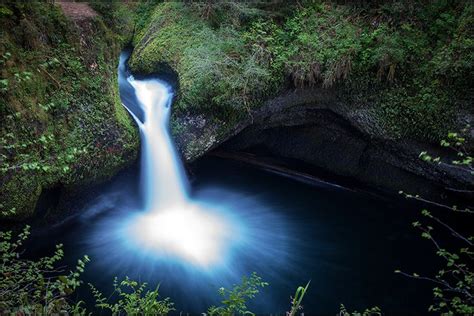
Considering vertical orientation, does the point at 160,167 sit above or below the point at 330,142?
below

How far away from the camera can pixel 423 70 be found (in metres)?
6.65

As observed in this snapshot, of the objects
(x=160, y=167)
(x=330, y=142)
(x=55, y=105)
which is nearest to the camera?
(x=55, y=105)

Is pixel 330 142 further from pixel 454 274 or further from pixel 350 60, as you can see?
pixel 454 274

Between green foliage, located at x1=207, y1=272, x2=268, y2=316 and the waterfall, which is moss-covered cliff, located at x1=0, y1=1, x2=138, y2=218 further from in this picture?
green foliage, located at x1=207, y1=272, x2=268, y2=316

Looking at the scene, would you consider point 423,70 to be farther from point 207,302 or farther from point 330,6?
point 207,302

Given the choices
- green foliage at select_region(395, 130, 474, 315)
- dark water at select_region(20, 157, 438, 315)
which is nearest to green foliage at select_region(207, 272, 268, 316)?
dark water at select_region(20, 157, 438, 315)

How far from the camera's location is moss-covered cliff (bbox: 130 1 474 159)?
6.54 meters

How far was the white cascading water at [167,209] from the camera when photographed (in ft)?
20.1

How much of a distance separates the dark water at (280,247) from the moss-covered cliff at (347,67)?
5.55ft

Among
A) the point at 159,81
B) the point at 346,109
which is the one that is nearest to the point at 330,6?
the point at 346,109

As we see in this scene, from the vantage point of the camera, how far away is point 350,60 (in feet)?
22.8

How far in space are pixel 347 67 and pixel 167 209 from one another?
15.7 ft

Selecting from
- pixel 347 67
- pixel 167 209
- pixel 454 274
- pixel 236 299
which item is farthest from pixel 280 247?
pixel 347 67

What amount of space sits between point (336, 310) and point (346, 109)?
4.11 meters
